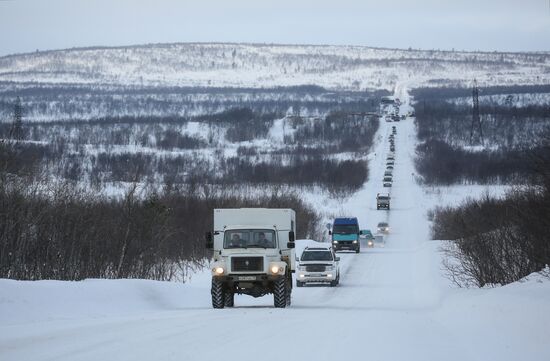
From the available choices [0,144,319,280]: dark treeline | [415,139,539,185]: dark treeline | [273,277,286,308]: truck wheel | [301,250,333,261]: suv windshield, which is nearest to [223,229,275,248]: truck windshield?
[273,277,286,308]: truck wheel

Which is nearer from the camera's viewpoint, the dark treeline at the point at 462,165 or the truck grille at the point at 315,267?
the truck grille at the point at 315,267

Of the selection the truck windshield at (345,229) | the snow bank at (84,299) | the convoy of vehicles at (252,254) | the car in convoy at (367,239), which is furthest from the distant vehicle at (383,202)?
the convoy of vehicles at (252,254)

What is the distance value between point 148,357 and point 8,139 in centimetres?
1947

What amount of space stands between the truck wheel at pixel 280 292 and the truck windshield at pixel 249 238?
1138 millimetres

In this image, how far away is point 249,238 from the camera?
27984mm

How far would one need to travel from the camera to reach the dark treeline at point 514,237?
27.2 m

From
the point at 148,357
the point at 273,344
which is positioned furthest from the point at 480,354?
the point at 148,357

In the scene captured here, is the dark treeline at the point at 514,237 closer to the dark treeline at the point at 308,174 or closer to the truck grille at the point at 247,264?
the truck grille at the point at 247,264

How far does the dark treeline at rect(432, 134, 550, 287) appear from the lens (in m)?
27.2

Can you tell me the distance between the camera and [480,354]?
15.9 metres

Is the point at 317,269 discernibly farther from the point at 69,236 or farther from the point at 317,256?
the point at 69,236

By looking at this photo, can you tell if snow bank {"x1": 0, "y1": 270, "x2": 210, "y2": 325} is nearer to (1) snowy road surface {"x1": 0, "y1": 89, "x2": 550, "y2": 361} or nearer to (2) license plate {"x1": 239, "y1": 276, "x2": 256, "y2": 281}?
(1) snowy road surface {"x1": 0, "y1": 89, "x2": 550, "y2": 361}

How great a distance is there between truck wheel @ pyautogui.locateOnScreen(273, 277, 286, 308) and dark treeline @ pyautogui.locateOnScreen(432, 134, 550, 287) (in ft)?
24.4

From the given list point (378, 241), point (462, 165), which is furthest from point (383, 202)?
point (462, 165)
